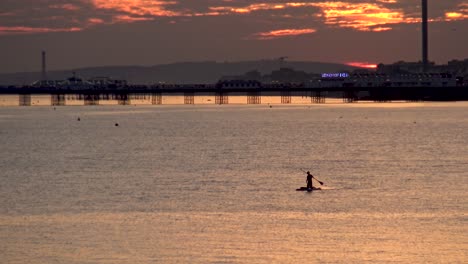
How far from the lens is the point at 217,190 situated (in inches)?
2322

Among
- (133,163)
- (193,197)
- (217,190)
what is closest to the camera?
(193,197)

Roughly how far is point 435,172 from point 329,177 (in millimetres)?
7804

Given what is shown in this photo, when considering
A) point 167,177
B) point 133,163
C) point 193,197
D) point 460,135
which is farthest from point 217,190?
point 460,135

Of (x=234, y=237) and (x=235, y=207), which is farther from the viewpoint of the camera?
(x=235, y=207)

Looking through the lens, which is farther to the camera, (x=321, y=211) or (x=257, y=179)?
(x=257, y=179)

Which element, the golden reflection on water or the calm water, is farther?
the calm water

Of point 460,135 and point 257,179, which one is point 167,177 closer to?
point 257,179

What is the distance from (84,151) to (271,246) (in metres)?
63.1

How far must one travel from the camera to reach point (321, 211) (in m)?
48.9

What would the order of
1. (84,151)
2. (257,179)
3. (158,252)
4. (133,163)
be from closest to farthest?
(158,252) → (257,179) → (133,163) → (84,151)

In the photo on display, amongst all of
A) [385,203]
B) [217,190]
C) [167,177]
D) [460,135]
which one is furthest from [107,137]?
[385,203]

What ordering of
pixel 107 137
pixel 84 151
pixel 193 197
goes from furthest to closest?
pixel 107 137 → pixel 84 151 → pixel 193 197

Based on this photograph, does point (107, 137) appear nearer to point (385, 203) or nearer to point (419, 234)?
point (385, 203)

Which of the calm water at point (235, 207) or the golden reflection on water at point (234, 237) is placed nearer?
the golden reflection on water at point (234, 237)
